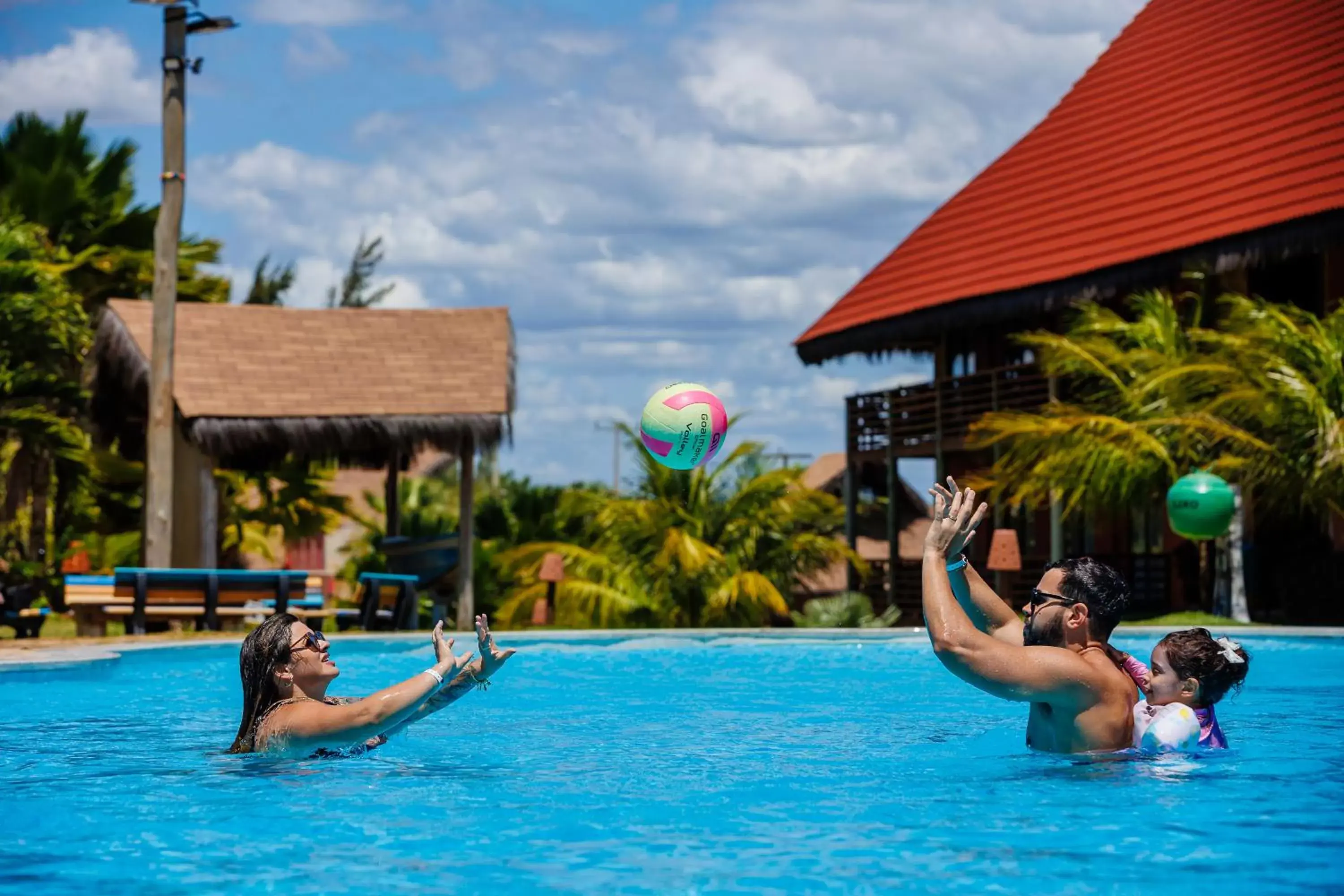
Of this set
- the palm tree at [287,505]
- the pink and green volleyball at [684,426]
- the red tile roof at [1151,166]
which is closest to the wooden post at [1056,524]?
the red tile roof at [1151,166]

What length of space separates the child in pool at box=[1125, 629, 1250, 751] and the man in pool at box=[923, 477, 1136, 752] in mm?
196

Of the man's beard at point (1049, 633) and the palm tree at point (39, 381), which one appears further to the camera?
the palm tree at point (39, 381)

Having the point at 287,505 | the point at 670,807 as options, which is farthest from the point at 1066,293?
the point at 670,807

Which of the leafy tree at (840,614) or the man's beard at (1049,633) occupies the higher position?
the man's beard at (1049,633)

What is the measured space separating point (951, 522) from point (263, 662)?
2.83m

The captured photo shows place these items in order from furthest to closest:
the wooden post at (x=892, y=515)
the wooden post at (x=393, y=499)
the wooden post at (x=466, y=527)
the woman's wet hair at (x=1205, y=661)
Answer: the wooden post at (x=892, y=515) → the wooden post at (x=393, y=499) → the wooden post at (x=466, y=527) → the woman's wet hair at (x=1205, y=661)

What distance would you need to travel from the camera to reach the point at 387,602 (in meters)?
17.9

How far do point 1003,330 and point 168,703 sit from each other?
17.0 m

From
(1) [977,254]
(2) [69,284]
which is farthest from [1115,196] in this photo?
(2) [69,284]

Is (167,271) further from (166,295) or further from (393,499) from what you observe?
(393,499)

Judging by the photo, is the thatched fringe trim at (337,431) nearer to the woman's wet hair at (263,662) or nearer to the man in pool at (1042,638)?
the woman's wet hair at (263,662)

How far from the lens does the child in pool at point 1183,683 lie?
624 centimetres

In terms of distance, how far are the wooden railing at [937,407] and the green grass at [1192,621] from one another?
4590 millimetres

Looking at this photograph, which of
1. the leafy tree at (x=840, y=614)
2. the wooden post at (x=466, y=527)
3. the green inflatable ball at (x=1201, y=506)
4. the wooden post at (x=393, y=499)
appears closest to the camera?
the green inflatable ball at (x=1201, y=506)
